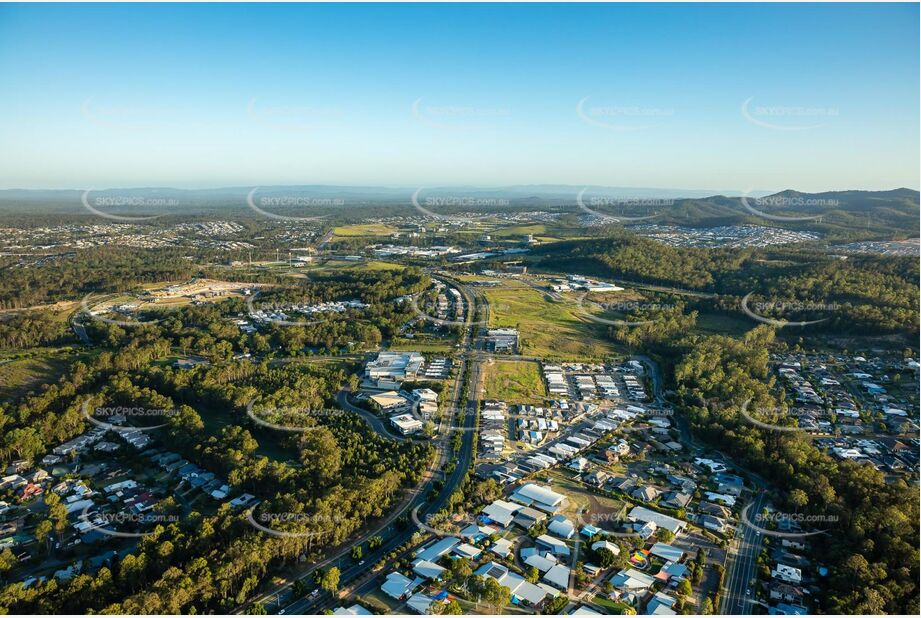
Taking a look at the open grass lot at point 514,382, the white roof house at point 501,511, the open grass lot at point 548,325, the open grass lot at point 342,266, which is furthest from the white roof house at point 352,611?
the open grass lot at point 342,266

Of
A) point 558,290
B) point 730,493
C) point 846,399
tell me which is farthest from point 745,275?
point 730,493

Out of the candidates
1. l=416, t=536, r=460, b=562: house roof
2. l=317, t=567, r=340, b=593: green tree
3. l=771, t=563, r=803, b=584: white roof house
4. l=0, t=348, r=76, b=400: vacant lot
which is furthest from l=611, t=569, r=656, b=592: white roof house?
l=0, t=348, r=76, b=400: vacant lot

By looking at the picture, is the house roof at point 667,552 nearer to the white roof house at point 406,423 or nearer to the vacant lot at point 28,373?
the white roof house at point 406,423

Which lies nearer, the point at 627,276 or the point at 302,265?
the point at 627,276

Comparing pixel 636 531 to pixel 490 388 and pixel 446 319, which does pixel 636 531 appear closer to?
pixel 490 388

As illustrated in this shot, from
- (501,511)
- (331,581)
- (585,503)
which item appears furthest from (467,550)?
(585,503)

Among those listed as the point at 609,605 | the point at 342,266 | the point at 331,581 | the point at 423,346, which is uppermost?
the point at 342,266

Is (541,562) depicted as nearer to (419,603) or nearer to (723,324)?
(419,603)

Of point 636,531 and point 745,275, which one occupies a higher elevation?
point 745,275
